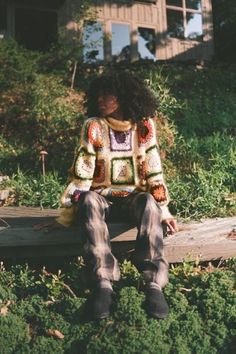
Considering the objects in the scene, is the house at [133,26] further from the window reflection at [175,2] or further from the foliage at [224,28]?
the foliage at [224,28]

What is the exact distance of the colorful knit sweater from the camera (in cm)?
328

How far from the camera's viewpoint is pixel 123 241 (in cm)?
341

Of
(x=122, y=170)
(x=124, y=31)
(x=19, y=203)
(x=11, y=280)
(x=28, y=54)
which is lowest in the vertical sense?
(x=11, y=280)

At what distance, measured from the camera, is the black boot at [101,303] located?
2.62 metres

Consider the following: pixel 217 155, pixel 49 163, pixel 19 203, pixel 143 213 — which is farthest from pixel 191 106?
pixel 143 213

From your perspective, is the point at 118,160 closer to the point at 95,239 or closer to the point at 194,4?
the point at 95,239

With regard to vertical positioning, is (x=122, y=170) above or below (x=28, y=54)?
below

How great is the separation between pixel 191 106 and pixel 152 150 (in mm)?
5278

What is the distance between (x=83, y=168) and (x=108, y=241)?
0.57 meters

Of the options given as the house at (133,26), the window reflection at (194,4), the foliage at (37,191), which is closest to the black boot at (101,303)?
the foliage at (37,191)

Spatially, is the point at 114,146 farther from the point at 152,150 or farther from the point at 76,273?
the point at 76,273

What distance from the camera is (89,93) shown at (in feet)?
A: 11.4

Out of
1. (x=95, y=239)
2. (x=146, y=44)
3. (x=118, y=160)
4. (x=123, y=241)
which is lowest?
(x=123, y=241)

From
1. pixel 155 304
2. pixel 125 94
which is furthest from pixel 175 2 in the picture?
pixel 155 304
